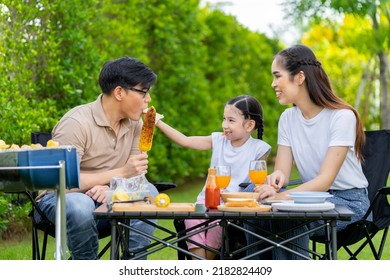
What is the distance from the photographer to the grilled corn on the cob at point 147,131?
4012 mm

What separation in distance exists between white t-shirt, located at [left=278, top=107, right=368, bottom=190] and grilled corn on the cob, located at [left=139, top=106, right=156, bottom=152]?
0.68 metres

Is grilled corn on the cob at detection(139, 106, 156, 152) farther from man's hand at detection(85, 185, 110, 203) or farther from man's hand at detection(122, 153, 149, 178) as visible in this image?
man's hand at detection(85, 185, 110, 203)

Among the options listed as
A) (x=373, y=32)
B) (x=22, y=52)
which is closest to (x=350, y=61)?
(x=373, y=32)

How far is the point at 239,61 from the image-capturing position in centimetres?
1158

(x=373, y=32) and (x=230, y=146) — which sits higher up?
(x=373, y=32)

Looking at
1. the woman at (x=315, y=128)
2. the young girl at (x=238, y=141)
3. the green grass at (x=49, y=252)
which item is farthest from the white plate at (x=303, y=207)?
the green grass at (x=49, y=252)

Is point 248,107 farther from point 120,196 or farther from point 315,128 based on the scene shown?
point 120,196

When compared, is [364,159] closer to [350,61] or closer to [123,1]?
[123,1]

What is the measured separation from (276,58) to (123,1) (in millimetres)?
4639

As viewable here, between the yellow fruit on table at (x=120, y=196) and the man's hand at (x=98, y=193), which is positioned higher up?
the yellow fruit on table at (x=120, y=196)

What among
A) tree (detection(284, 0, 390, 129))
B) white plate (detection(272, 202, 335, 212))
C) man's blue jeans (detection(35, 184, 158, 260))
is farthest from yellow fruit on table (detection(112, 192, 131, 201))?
tree (detection(284, 0, 390, 129))

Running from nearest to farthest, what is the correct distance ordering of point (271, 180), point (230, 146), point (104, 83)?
point (271, 180)
point (104, 83)
point (230, 146)

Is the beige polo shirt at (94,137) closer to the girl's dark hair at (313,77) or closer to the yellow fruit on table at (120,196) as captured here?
the yellow fruit on table at (120,196)
